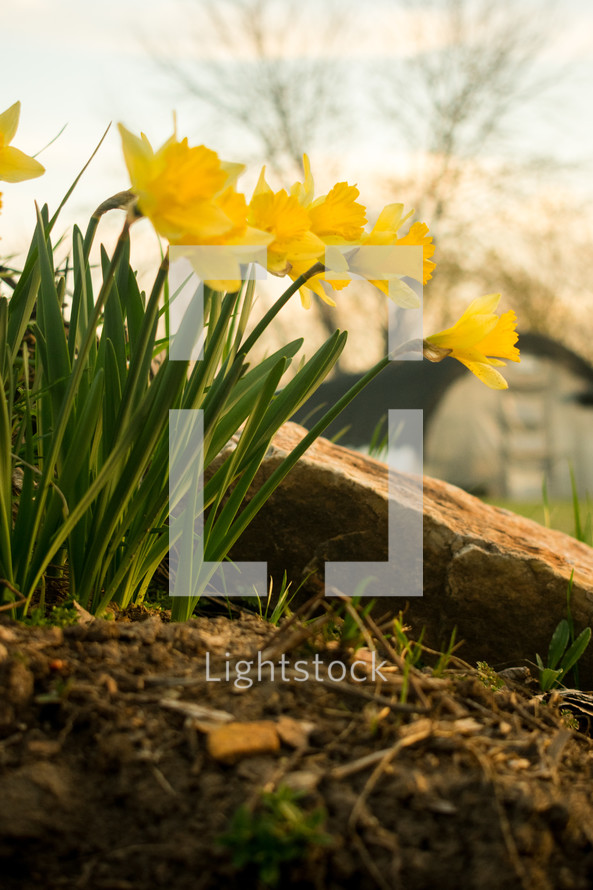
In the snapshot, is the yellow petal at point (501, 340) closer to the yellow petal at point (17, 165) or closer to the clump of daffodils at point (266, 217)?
the clump of daffodils at point (266, 217)

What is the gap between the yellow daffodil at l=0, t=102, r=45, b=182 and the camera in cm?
125

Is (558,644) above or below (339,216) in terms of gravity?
below

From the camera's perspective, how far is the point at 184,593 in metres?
1.33

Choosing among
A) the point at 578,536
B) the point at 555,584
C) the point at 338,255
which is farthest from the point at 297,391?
the point at 578,536

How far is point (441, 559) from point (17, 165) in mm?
1342

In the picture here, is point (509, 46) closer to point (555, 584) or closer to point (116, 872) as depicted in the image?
point (555, 584)

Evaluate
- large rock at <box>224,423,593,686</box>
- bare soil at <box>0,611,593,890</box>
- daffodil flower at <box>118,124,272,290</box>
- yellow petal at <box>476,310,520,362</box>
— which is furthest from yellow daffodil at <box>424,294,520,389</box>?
large rock at <box>224,423,593,686</box>

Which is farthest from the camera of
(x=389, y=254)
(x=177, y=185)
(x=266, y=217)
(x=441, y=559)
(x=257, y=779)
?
(x=441, y=559)

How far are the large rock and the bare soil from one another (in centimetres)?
81

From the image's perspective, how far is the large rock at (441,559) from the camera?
184 centimetres

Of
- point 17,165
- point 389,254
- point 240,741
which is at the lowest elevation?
point 240,741

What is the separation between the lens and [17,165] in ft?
4.13

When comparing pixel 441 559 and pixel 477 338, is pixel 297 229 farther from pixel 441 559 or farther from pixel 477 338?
pixel 441 559

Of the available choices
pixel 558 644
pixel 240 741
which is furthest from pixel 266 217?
pixel 558 644
